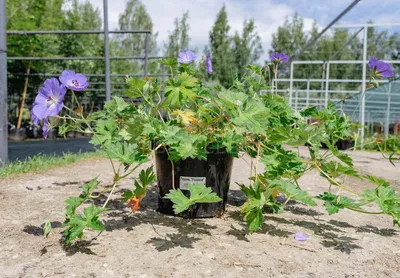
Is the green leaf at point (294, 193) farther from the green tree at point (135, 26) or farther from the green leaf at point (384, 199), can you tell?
the green tree at point (135, 26)

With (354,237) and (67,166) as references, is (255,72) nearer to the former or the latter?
(354,237)

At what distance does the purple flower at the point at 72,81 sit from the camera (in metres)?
1.24

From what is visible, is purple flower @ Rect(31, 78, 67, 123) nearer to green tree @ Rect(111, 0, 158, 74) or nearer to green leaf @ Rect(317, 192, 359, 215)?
green leaf @ Rect(317, 192, 359, 215)

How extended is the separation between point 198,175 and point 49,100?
0.59 meters

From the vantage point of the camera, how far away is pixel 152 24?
20.8 metres

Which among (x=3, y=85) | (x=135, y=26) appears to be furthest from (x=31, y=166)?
(x=135, y=26)

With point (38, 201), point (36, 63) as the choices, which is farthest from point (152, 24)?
point (38, 201)

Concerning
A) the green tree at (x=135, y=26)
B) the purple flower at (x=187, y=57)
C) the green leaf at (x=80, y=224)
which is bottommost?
the green leaf at (x=80, y=224)

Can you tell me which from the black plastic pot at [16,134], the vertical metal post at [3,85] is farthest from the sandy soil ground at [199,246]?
the black plastic pot at [16,134]

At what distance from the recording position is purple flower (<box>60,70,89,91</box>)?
1235mm

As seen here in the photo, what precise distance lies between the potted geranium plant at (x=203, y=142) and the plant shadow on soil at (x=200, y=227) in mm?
66

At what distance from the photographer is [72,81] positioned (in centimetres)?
126

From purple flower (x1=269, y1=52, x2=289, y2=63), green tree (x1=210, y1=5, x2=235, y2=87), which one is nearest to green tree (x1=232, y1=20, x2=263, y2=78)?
green tree (x1=210, y1=5, x2=235, y2=87)

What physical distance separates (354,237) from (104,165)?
218 cm
